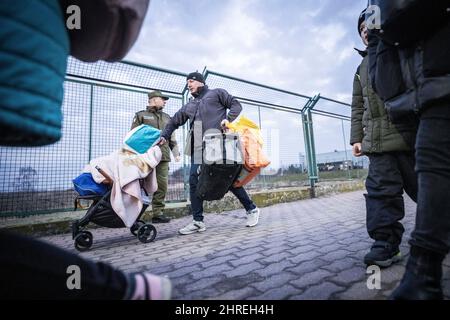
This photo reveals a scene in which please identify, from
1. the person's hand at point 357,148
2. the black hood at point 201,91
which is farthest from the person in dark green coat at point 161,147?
the person's hand at point 357,148

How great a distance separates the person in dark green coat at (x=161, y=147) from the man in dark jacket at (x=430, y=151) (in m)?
3.96

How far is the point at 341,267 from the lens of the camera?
1.79 m

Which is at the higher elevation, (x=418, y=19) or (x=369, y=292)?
(x=418, y=19)

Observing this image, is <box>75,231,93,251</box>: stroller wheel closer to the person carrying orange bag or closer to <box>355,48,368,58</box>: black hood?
the person carrying orange bag

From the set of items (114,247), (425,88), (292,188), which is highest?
(425,88)

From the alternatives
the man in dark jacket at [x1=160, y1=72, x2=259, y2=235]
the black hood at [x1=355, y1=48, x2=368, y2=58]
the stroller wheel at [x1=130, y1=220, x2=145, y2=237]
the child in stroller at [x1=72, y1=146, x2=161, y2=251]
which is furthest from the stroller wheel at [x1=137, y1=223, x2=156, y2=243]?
the black hood at [x1=355, y1=48, x2=368, y2=58]

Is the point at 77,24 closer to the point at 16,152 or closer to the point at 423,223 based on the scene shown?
the point at 423,223

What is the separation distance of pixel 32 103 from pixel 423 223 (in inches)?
62.6

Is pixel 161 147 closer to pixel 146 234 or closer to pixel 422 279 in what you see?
pixel 146 234

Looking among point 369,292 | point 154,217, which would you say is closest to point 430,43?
point 369,292

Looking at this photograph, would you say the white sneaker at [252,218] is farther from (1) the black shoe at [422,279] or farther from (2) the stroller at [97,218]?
(1) the black shoe at [422,279]

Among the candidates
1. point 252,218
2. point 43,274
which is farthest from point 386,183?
point 252,218

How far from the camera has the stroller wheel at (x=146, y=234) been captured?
10.6 ft

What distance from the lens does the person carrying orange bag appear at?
3.34 metres
